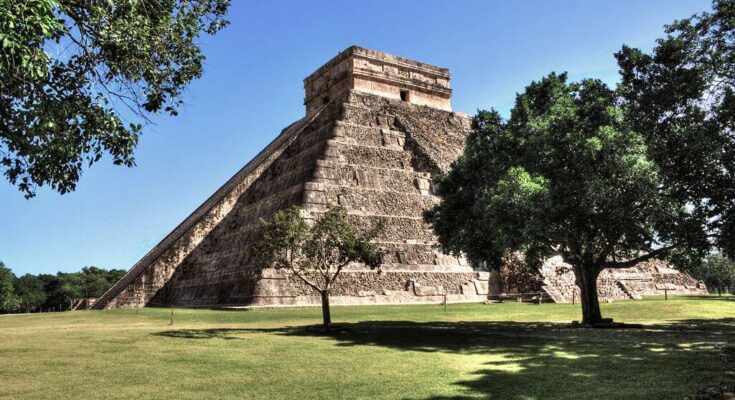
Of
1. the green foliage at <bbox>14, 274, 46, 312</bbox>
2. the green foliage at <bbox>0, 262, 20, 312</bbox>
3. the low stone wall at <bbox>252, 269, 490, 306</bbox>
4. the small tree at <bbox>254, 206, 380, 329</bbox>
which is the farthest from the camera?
the green foliage at <bbox>14, 274, 46, 312</bbox>

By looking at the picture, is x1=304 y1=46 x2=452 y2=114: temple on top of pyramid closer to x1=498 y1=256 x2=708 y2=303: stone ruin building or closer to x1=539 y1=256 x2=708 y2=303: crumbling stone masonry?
x1=498 y1=256 x2=708 y2=303: stone ruin building

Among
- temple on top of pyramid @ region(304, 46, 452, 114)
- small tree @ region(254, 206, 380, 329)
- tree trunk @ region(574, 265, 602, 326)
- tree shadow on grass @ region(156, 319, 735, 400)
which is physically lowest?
tree shadow on grass @ region(156, 319, 735, 400)

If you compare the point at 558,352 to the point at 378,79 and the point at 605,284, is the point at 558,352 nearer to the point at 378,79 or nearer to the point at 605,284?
the point at 605,284

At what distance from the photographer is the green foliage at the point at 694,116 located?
12328 mm

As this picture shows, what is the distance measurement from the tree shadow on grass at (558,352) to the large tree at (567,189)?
2.47 m

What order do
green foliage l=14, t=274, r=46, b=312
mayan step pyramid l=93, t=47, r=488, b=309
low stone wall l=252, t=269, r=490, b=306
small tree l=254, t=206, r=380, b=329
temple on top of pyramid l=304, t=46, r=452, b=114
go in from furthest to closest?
green foliage l=14, t=274, r=46, b=312
temple on top of pyramid l=304, t=46, r=452, b=114
mayan step pyramid l=93, t=47, r=488, b=309
low stone wall l=252, t=269, r=490, b=306
small tree l=254, t=206, r=380, b=329

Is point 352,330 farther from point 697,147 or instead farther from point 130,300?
point 130,300

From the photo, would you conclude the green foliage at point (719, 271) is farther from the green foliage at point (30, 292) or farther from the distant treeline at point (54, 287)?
the green foliage at point (30, 292)

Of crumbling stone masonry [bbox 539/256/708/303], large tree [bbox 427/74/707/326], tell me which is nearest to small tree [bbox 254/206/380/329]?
large tree [bbox 427/74/707/326]

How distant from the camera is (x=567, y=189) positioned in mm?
15227

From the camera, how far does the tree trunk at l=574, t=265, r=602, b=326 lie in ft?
55.5

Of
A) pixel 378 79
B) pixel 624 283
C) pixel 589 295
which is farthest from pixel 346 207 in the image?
pixel 624 283

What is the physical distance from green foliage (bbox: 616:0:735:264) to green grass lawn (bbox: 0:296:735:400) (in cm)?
346

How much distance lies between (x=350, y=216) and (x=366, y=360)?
16469mm
